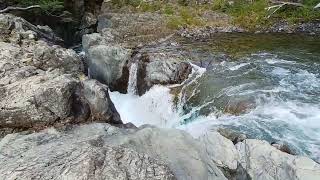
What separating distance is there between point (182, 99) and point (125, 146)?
319 inches

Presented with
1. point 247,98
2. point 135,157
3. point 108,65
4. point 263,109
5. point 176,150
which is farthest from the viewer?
point 108,65

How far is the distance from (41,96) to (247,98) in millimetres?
7753

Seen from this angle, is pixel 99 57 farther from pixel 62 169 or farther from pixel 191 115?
pixel 62 169

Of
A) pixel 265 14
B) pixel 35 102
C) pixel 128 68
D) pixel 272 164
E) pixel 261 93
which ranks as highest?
pixel 35 102

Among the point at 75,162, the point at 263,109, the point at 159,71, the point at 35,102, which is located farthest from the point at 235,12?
the point at 75,162

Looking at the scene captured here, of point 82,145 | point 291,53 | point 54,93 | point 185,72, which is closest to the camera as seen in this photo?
point 82,145

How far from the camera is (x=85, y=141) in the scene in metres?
8.14

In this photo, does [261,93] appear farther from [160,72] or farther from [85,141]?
[85,141]

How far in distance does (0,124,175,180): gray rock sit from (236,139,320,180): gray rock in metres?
3.09

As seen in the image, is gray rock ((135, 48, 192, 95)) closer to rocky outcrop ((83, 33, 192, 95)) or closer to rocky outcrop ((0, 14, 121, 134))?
rocky outcrop ((83, 33, 192, 95))

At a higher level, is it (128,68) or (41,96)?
(41,96)

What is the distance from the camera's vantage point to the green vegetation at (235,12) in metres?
26.9

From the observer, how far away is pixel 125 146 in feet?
26.3

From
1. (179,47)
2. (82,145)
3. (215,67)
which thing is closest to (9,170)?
(82,145)
